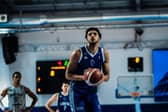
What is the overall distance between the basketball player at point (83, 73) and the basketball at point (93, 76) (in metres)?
0.09

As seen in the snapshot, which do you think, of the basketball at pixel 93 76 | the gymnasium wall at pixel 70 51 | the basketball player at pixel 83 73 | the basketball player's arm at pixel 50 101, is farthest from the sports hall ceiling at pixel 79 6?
the basketball at pixel 93 76

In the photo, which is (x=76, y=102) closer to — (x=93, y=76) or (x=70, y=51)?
(x=93, y=76)

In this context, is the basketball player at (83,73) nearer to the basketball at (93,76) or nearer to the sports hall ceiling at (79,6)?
the basketball at (93,76)

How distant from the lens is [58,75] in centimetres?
989

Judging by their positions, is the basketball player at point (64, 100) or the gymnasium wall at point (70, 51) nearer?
the basketball player at point (64, 100)

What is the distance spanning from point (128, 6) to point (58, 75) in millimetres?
2494

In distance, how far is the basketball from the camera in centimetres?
452

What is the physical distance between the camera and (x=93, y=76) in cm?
451

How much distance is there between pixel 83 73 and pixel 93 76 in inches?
9.2

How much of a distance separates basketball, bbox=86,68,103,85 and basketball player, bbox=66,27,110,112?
90 millimetres

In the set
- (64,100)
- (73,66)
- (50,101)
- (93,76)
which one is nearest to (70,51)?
(50,101)

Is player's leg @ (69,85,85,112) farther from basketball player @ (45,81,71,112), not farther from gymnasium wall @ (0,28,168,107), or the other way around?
gymnasium wall @ (0,28,168,107)

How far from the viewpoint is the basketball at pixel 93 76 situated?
14.8ft

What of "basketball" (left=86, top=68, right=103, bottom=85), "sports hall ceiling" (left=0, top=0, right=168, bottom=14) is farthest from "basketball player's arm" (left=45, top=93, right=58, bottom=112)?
"basketball" (left=86, top=68, right=103, bottom=85)
